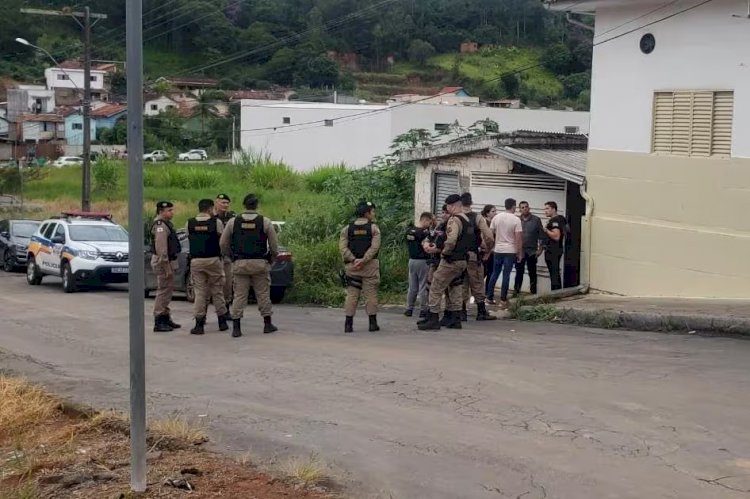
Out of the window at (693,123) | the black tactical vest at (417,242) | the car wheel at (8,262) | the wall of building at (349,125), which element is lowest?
the car wheel at (8,262)

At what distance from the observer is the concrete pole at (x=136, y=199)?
19.2 ft

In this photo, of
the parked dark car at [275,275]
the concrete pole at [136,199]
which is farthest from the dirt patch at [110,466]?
the parked dark car at [275,275]

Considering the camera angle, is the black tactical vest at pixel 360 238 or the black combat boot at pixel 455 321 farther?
the black combat boot at pixel 455 321

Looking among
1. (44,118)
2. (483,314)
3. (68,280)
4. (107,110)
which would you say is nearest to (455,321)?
(483,314)

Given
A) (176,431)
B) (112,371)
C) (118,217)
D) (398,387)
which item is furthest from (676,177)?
(118,217)

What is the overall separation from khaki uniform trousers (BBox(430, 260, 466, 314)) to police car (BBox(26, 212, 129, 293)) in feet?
33.6

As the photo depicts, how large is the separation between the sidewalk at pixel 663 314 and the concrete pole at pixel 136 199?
27.2 feet

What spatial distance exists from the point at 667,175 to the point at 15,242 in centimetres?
1972

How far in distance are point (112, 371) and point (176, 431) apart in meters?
3.94

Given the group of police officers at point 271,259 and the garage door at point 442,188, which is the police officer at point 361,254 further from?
the garage door at point 442,188

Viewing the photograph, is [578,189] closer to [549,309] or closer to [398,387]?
[549,309]

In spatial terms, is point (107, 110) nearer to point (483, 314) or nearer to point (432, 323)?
point (483, 314)

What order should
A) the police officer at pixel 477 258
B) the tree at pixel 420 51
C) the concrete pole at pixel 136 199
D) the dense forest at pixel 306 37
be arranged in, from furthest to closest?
1. the tree at pixel 420 51
2. the dense forest at pixel 306 37
3. the police officer at pixel 477 258
4. the concrete pole at pixel 136 199

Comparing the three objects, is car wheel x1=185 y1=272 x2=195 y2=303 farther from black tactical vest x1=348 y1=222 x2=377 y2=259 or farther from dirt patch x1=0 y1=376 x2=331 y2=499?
dirt patch x1=0 y1=376 x2=331 y2=499
